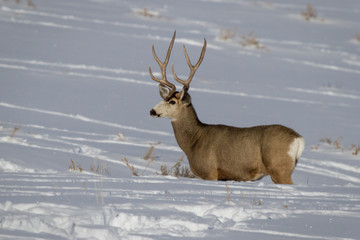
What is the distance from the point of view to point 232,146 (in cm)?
781

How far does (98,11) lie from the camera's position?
2234cm

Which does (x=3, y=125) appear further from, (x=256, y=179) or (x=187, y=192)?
(x=187, y=192)

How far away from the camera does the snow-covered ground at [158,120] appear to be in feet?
17.1

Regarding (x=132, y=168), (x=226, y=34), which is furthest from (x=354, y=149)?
(x=226, y=34)

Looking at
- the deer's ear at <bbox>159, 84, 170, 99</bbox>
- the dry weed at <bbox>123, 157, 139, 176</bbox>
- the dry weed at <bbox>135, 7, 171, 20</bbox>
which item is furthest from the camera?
the dry weed at <bbox>135, 7, 171, 20</bbox>

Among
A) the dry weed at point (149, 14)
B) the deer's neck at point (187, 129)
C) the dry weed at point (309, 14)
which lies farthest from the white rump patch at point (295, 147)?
the dry weed at point (309, 14)

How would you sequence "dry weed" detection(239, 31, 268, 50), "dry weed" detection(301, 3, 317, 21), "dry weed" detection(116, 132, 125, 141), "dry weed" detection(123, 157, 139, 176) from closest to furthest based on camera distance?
"dry weed" detection(123, 157, 139, 176) → "dry weed" detection(116, 132, 125, 141) → "dry weed" detection(239, 31, 268, 50) → "dry weed" detection(301, 3, 317, 21)

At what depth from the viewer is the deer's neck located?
840 centimetres

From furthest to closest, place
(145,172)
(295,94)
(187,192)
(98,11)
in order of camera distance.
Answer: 1. (98,11)
2. (295,94)
3. (145,172)
4. (187,192)

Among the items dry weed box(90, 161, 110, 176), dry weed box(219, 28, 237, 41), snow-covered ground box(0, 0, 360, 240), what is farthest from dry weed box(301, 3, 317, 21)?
dry weed box(90, 161, 110, 176)

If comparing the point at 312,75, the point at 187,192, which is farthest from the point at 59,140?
the point at 312,75

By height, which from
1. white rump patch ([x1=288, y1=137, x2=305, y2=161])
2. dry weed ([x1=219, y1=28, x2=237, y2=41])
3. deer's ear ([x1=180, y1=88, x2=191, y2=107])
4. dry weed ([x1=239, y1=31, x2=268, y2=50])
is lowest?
white rump patch ([x1=288, y1=137, x2=305, y2=161])

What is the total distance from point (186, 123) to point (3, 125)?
10.2 ft

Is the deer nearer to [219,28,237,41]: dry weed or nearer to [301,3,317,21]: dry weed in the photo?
[219,28,237,41]: dry weed
